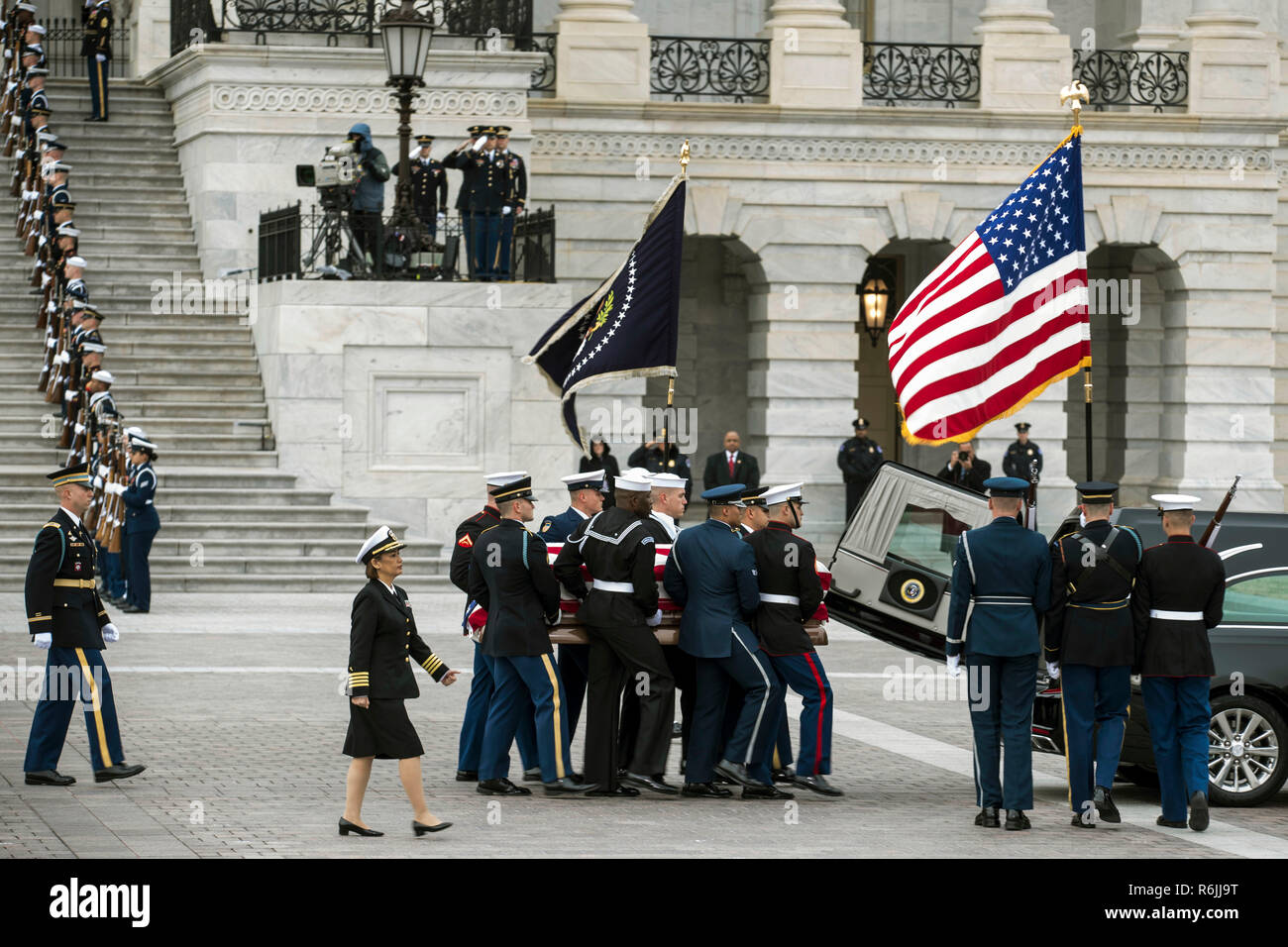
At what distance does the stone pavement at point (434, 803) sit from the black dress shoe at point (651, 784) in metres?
0.17

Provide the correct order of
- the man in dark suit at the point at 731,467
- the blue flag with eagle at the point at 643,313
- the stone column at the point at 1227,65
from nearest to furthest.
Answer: the blue flag with eagle at the point at 643,313, the man in dark suit at the point at 731,467, the stone column at the point at 1227,65

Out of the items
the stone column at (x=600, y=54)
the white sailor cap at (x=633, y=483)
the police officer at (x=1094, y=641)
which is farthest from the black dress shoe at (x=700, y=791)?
the stone column at (x=600, y=54)

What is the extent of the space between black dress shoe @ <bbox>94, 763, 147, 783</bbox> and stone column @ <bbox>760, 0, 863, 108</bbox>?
77.6 feet

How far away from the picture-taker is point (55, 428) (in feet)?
84.8

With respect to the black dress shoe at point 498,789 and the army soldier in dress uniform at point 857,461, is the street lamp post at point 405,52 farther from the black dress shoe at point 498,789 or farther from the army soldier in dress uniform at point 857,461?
the black dress shoe at point 498,789

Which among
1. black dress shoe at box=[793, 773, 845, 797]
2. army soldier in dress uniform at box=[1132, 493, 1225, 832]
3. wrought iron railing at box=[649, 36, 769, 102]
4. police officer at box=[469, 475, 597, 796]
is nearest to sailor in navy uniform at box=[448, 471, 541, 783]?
police officer at box=[469, 475, 597, 796]

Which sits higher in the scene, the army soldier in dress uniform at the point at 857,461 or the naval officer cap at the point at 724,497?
the naval officer cap at the point at 724,497

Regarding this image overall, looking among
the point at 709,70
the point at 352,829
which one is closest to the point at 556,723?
the point at 352,829

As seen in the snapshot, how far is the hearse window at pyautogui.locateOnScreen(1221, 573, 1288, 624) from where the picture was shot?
41.8 feet

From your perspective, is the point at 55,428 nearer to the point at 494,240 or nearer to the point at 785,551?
the point at 494,240

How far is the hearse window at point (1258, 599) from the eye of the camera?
1273 centimetres

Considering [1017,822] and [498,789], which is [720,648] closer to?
[498,789]

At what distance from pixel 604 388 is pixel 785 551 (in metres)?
18.9

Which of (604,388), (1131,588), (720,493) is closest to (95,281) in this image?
(604,388)
